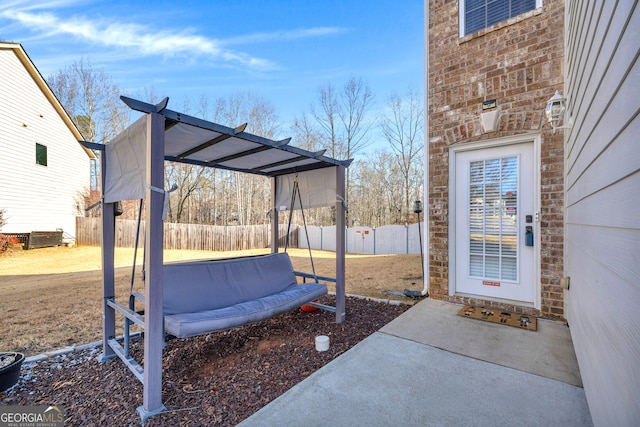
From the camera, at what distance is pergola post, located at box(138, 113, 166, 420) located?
205 centimetres

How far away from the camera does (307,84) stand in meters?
14.9

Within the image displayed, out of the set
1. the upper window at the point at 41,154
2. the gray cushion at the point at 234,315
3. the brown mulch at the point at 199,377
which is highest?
the upper window at the point at 41,154

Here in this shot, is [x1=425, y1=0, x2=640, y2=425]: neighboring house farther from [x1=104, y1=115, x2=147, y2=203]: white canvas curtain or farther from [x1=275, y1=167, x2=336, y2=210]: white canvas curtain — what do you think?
[x1=104, y1=115, x2=147, y2=203]: white canvas curtain

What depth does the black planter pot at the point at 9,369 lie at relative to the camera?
2.18 metres

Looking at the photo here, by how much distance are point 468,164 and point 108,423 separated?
4.28 metres

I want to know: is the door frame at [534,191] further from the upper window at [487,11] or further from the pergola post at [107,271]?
the pergola post at [107,271]

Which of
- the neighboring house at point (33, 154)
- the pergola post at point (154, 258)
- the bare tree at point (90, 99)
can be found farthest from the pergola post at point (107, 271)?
the bare tree at point (90, 99)

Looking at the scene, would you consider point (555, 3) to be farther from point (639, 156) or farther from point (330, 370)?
point (330, 370)

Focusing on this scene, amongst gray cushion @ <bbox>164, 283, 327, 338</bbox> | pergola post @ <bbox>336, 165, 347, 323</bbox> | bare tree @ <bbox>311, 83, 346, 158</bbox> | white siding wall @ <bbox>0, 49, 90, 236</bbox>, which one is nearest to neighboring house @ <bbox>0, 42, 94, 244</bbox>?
white siding wall @ <bbox>0, 49, 90, 236</bbox>

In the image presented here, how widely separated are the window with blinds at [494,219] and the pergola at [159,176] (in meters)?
1.68

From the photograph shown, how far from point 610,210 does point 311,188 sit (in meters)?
3.22

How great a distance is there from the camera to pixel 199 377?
2.43m

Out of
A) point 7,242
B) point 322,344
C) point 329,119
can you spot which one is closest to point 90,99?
point 7,242

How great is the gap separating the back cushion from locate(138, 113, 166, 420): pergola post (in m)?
0.66
